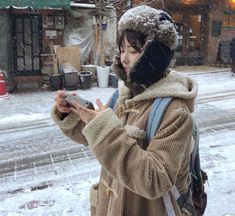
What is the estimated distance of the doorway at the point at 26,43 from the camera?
481 inches

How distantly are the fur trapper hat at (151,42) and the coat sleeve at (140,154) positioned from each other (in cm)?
27

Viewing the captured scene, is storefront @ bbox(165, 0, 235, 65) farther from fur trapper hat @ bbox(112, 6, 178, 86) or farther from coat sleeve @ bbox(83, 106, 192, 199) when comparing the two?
coat sleeve @ bbox(83, 106, 192, 199)

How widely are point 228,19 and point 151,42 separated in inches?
717

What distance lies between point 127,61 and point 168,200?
2.35 feet

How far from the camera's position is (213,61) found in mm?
18984

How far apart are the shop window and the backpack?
57.7 feet

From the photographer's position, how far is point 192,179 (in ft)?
7.20

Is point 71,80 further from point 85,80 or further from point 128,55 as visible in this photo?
point 128,55

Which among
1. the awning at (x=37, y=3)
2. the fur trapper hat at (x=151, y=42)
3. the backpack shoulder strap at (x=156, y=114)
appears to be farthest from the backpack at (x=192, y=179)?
the awning at (x=37, y=3)

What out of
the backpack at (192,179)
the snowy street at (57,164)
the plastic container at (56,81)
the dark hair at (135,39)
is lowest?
the snowy street at (57,164)

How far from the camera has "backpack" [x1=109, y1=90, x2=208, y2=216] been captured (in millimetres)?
1794

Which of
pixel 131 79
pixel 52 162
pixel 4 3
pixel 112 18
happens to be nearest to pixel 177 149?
pixel 131 79

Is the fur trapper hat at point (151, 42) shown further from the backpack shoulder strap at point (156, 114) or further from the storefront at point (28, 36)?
the storefront at point (28, 36)

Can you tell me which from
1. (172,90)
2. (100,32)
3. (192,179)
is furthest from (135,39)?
(100,32)
